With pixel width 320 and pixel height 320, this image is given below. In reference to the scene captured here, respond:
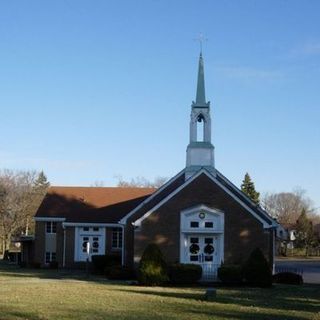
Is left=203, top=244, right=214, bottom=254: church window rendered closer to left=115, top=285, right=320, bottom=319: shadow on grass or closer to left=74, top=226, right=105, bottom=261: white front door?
left=115, top=285, right=320, bottom=319: shadow on grass

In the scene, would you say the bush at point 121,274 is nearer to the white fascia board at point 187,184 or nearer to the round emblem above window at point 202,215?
the white fascia board at point 187,184

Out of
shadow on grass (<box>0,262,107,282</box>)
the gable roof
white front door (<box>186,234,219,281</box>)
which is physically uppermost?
the gable roof

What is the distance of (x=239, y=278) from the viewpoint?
108 ft

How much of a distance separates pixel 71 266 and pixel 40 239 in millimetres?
4040

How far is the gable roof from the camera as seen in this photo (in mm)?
52062

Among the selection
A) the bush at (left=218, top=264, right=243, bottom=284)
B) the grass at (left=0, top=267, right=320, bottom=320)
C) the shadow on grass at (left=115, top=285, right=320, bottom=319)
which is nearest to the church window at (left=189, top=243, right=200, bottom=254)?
the bush at (left=218, top=264, right=243, bottom=284)

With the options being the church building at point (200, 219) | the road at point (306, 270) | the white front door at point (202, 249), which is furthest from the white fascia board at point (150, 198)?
the road at point (306, 270)

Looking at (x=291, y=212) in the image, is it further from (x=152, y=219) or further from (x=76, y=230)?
(x=152, y=219)

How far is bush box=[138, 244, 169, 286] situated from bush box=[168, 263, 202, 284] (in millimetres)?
1087

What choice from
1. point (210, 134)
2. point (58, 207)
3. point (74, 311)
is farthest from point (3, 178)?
point (74, 311)

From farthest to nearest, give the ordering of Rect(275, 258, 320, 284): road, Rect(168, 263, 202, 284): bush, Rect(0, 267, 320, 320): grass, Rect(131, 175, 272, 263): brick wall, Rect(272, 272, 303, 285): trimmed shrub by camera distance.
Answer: Rect(275, 258, 320, 284): road, Rect(131, 175, 272, 263): brick wall, Rect(272, 272, 303, 285): trimmed shrub, Rect(168, 263, 202, 284): bush, Rect(0, 267, 320, 320): grass

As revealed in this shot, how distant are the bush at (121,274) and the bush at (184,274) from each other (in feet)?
15.6

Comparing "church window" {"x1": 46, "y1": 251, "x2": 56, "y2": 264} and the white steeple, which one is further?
"church window" {"x1": 46, "y1": 251, "x2": 56, "y2": 264}

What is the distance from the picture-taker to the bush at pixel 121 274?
3684 cm
